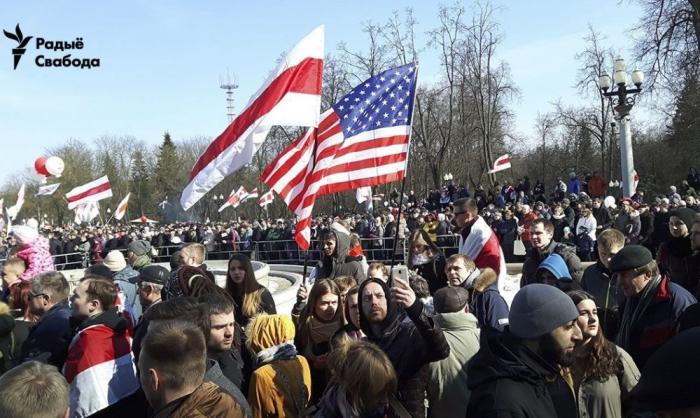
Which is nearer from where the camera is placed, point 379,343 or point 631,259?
point 379,343

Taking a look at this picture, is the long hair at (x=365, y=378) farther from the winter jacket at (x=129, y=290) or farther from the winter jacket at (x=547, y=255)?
the winter jacket at (x=129, y=290)

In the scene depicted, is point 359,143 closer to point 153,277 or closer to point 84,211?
point 153,277

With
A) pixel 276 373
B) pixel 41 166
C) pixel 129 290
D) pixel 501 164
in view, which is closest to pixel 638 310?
pixel 276 373

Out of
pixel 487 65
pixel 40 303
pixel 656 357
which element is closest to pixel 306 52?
pixel 40 303

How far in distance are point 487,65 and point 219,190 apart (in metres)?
36.4

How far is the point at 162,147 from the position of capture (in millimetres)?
89250

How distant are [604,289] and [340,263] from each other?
10.3ft

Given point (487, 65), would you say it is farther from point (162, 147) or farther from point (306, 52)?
point (162, 147)

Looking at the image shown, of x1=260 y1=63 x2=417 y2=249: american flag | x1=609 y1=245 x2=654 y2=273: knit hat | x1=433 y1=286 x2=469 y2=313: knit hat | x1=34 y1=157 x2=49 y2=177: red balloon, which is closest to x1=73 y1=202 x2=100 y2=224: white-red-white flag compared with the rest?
x1=34 y1=157 x2=49 y2=177: red balloon

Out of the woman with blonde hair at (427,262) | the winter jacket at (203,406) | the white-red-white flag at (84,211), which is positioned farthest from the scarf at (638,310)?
the white-red-white flag at (84,211)

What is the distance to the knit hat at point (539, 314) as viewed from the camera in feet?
Answer: 9.34

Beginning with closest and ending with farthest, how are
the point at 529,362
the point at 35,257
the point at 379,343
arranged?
1. the point at 529,362
2. the point at 379,343
3. the point at 35,257

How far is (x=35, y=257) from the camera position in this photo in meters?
8.70

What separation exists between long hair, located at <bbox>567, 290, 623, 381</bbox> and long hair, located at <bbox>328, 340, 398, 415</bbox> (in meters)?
1.09
